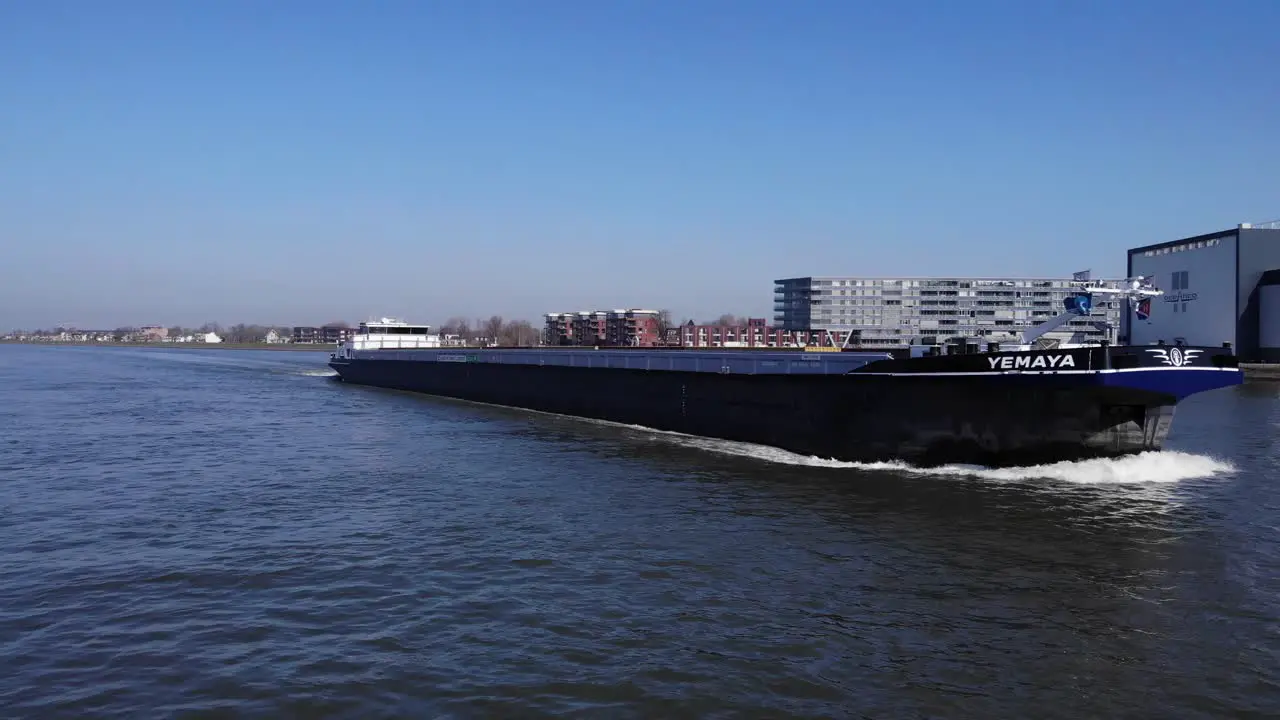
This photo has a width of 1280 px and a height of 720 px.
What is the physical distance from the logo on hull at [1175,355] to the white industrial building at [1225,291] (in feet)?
168

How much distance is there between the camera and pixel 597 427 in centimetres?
3123

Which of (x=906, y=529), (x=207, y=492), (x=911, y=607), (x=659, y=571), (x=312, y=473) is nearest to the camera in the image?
(x=911, y=607)

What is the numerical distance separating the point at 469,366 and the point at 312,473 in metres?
24.8

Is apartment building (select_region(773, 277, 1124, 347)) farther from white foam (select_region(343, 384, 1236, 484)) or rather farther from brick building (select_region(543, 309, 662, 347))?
white foam (select_region(343, 384, 1236, 484))

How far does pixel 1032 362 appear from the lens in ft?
61.0

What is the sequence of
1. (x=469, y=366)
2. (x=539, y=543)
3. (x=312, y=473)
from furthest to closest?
(x=469, y=366), (x=312, y=473), (x=539, y=543)

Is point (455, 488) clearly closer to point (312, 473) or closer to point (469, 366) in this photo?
point (312, 473)

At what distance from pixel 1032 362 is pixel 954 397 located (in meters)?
1.94

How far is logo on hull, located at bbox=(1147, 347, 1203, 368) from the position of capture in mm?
17797

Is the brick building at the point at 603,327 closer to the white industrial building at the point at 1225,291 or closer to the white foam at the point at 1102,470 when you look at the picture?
the white industrial building at the point at 1225,291

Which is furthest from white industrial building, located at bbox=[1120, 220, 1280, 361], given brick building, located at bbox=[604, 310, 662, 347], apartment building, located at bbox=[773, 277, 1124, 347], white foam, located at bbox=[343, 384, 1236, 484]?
brick building, located at bbox=[604, 310, 662, 347]

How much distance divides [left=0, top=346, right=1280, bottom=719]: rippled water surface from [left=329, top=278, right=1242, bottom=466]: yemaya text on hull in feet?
2.51

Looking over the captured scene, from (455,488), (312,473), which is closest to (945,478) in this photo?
(455,488)

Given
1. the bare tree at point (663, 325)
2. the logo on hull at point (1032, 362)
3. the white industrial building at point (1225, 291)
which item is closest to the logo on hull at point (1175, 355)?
the logo on hull at point (1032, 362)
